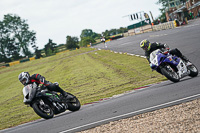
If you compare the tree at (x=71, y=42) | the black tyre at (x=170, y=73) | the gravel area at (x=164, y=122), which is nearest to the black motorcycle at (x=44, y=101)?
the gravel area at (x=164, y=122)

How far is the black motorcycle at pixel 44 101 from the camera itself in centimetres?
1037

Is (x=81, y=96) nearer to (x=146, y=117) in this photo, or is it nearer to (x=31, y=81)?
(x=31, y=81)

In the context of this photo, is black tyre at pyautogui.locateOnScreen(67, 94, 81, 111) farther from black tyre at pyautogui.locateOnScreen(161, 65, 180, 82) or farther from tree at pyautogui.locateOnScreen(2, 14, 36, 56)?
tree at pyautogui.locateOnScreen(2, 14, 36, 56)

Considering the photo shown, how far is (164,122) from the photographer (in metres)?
6.99

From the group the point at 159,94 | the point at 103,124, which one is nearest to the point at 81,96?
the point at 159,94

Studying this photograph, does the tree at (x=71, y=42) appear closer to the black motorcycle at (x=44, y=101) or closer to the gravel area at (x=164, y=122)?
the black motorcycle at (x=44, y=101)

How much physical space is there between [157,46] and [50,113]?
470 centimetres

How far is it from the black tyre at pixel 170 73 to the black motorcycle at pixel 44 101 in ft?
11.3

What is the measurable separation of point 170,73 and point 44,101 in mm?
4559

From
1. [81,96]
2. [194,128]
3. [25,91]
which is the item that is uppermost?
[25,91]

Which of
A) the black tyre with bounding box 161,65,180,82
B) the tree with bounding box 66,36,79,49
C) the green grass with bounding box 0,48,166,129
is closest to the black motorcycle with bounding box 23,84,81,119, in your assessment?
the green grass with bounding box 0,48,166,129

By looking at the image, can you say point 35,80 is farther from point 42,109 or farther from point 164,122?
point 164,122

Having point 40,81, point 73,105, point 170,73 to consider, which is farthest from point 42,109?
point 170,73

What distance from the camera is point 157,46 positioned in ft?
39.8
